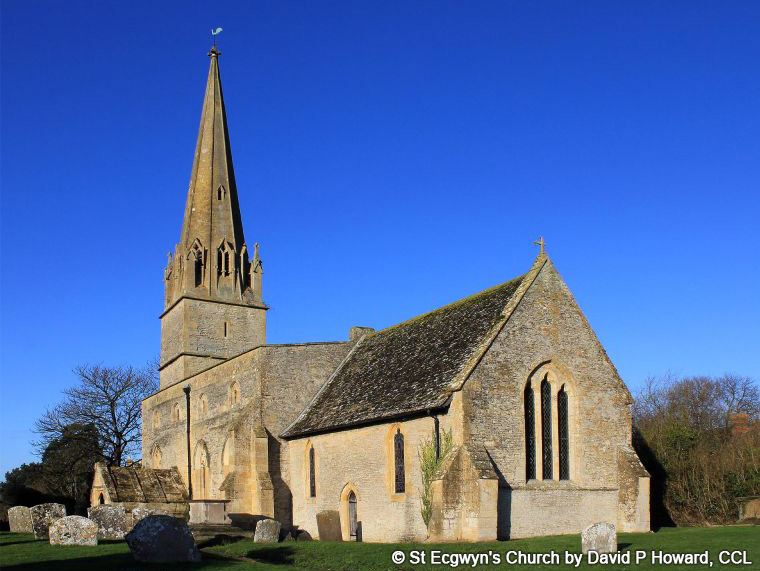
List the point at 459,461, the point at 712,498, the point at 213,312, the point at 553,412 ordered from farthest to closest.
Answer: the point at 213,312 < the point at 712,498 < the point at 553,412 < the point at 459,461

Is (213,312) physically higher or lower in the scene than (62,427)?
higher

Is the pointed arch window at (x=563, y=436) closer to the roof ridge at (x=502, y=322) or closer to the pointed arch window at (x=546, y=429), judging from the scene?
the pointed arch window at (x=546, y=429)

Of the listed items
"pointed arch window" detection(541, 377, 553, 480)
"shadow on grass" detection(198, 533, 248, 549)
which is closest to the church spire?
"shadow on grass" detection(198, 533, 248, 549)

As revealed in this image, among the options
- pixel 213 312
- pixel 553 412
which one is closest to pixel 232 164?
pixel 213 312

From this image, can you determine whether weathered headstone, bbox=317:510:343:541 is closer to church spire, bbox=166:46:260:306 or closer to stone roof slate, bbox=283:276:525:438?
stone roof slate, bbox=283:276:525:438

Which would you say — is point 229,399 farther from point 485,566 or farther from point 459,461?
point 485,566

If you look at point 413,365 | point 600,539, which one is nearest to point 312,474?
point 413,365

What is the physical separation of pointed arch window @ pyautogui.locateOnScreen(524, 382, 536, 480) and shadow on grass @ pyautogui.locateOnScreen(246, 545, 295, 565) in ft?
28.2

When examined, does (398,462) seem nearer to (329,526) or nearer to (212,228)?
(329,526)

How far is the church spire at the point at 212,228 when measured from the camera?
56.3m

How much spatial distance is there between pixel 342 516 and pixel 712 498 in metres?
16.1

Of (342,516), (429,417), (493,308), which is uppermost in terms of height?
(493,308)

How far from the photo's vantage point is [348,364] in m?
40.6

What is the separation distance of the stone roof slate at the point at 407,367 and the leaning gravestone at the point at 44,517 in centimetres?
1075
